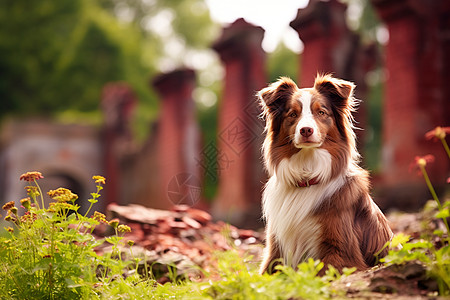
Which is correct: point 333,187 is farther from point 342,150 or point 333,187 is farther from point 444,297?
point 444,297

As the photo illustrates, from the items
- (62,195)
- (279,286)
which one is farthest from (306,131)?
(62,195)

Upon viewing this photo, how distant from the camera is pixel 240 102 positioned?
445 inches

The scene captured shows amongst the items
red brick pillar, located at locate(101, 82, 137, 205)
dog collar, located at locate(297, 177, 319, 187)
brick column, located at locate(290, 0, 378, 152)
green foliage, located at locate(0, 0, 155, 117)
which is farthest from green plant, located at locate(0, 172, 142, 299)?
green foliage, located at locate(0, 0, 155, 117)

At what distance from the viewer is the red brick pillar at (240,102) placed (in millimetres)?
11117

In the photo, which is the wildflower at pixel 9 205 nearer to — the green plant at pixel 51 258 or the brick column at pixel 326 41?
the green plant at pixel 51 258

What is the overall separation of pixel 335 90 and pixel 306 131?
0.49 meters

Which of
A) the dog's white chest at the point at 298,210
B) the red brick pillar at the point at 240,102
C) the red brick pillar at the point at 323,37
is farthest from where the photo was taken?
the red brick pillar at the point at 240,102

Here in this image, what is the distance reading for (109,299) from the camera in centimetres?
337

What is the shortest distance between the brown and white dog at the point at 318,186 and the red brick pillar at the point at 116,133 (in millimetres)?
15493

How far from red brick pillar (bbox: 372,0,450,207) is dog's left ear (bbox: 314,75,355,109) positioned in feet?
18.4

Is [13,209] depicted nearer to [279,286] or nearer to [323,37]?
[279,286]

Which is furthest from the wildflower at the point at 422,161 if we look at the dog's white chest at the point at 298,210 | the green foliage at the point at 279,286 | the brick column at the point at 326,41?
the brick column at the point at 326,41

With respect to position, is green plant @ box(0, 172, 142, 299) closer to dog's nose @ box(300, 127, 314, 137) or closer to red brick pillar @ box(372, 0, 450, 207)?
dog's nose @ box(300, 127, 314, 137)

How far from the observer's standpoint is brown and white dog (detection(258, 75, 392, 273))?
3318 mm
